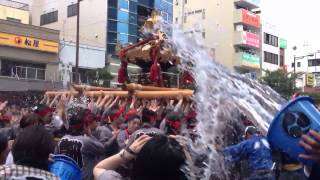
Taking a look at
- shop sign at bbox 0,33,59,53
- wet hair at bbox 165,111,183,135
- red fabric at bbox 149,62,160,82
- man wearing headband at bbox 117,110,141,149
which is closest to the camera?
wet hair at bbox 165,111,183,135

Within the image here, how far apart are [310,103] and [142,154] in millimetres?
949

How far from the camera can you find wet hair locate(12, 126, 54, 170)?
293 cm

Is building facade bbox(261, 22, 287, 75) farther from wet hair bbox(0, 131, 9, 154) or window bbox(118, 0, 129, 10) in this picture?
wet hair bbox(0, 131, 9, 154)

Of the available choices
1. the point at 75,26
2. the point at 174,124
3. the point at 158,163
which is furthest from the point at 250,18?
the point at 158,163

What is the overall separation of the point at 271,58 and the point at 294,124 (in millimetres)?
50078

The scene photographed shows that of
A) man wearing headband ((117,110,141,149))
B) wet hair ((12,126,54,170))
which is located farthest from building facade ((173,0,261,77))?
wet hair ((12,126,54,170))

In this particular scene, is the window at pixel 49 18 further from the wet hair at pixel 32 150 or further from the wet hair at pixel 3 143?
the wet hair at pixel 32 150

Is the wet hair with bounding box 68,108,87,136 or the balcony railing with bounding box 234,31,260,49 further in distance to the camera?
the balcony railing with bounding box 234,31,260,49

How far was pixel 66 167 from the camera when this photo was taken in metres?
4.59

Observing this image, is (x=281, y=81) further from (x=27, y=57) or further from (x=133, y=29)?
(x=27, y=57)

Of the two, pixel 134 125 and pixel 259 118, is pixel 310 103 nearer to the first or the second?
pixel 259 118

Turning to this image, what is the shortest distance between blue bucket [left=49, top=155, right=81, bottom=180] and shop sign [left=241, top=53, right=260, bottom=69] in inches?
1623

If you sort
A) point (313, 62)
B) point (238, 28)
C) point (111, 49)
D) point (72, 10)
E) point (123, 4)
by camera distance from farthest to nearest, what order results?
point (313, 62) < point (238, 28) < point (72, 10) < point (123, 4) < point (111, 49)

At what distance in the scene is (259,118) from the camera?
3484 mm
